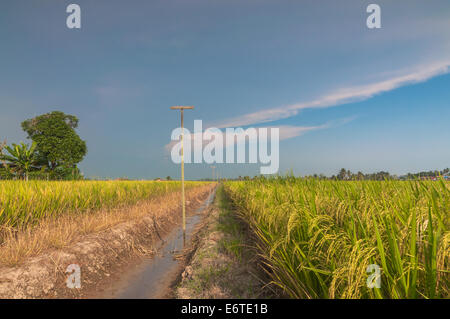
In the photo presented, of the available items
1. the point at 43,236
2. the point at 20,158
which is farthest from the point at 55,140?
the point at 43,236

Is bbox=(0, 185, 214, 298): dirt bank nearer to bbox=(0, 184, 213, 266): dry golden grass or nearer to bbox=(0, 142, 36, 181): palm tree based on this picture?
bbox=(0, 184, 213, 266): dry golden grass

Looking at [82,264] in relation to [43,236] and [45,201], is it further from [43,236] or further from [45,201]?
[45,201]

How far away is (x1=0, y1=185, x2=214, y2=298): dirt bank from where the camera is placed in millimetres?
3676

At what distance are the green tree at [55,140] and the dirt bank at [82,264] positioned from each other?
3113cm

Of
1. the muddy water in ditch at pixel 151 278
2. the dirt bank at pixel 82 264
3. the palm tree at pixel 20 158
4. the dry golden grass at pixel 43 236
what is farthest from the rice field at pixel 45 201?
the palm tree at pixel 20 158

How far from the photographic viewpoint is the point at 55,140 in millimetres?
32062

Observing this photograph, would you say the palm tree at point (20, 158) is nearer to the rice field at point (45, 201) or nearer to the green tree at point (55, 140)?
the green tree at point (55, 140)

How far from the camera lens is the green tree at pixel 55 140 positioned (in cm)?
3161
